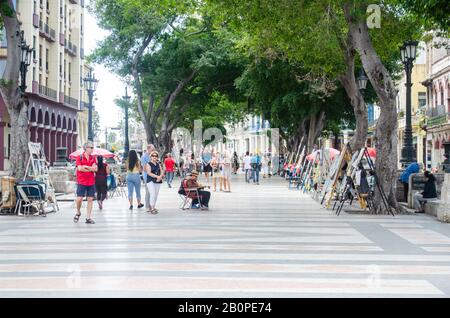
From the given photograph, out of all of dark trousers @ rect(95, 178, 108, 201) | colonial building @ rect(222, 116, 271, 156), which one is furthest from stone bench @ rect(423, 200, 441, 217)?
colonial building @ rect(222, 116, 271, 156)

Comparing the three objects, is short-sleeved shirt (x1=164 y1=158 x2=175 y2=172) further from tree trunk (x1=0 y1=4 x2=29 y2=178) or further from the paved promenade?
the paved promenade

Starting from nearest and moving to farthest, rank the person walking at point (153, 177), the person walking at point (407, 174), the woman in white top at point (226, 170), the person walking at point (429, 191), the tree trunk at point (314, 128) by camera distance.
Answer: the person walking at point (153, 177) → the person walking at point (429, 191) → the person walking at point (407, 174) → the woman in white top at point (226, 170) → the tree trunk at point (314, 128)

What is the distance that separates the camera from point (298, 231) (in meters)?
14.8

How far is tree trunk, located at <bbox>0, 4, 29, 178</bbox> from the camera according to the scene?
19.0m

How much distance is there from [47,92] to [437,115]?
29133 mm

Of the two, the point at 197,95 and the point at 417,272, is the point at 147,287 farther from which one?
the point at 197,95

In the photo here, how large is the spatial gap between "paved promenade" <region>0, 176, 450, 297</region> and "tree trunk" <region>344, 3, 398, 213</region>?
4.24 feet

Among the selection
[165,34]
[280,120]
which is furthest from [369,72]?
[165,34]

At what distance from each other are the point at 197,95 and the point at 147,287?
42894 mm

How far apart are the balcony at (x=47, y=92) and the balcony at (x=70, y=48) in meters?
5.49

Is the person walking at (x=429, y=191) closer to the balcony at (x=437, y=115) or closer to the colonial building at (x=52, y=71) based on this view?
the colonial building at (x=52, y=71)

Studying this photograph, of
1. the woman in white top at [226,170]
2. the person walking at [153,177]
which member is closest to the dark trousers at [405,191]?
the woman in white top at [226,170]

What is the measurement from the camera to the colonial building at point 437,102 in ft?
178
